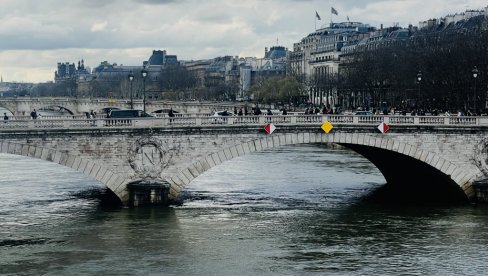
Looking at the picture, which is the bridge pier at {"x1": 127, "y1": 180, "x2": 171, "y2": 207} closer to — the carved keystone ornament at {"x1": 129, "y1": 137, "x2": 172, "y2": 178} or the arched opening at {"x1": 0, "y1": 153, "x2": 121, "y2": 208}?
the carved keystone ornament at {"x1": 129, "y1": 137, "x2": 172, "y2": 178}

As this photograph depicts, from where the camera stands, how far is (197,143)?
3916 centimetres

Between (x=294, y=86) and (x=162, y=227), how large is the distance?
275ft

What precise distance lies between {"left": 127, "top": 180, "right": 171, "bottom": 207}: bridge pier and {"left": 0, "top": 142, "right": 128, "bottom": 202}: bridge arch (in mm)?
446

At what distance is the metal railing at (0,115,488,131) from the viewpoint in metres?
37.4

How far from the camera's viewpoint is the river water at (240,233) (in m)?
29.7

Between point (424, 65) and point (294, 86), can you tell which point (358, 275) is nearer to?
point (424, 65)

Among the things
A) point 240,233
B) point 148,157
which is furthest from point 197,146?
point 240,233

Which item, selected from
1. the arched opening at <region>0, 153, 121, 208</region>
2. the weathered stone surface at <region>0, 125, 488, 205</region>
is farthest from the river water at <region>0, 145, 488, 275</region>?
the weathered stone surface at <region>0, 125, 488, 205</region>

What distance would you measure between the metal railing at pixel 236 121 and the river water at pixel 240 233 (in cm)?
345

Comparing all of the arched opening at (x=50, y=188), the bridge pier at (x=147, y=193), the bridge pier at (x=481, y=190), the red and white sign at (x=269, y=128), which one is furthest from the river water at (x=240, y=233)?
the red and white sign at (x=269, y=128)

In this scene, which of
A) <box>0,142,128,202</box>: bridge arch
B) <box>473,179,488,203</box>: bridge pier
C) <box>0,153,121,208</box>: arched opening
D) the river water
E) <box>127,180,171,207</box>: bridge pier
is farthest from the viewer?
<box>0,153,121,208</box>: arched opening

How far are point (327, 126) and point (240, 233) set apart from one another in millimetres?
8013

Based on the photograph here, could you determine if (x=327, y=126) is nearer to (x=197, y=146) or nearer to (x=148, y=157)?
(x=197, y=146)

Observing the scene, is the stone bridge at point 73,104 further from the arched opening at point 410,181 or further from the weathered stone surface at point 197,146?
the weathered stone surface at point 197,146
